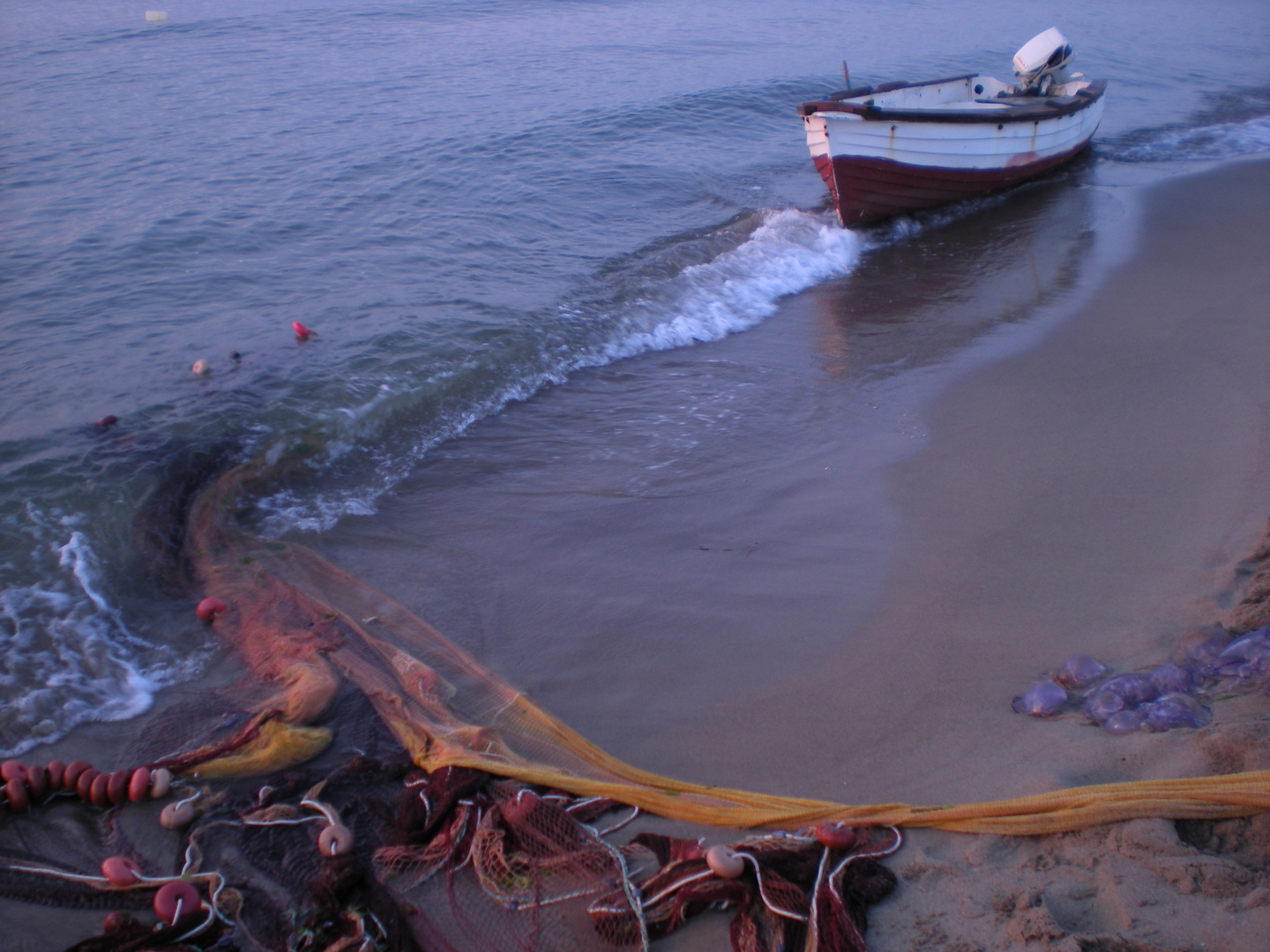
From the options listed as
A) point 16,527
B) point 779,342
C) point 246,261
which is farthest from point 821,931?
point 246,261

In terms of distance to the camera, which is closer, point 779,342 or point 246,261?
point 779,342

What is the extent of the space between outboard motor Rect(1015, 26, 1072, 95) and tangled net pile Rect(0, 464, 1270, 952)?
1472 cm

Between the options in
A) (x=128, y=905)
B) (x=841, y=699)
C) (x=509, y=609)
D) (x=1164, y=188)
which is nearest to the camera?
(x=128, y=905)

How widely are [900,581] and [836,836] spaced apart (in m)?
2.09

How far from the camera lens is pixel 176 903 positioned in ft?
8.75

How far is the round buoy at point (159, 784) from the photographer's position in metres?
3.28

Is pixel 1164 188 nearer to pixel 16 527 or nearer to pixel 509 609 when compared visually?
pixel 509 609

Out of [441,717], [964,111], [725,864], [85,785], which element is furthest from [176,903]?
[964,111]

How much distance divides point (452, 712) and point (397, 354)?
4815 mm

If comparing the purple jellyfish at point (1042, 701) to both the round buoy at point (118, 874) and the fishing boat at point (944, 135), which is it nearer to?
the round buoy at point (118, 874)

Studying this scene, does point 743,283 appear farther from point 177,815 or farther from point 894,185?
point 177,815

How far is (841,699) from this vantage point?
147 inches

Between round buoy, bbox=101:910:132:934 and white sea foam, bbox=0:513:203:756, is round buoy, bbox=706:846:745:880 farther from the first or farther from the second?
white sea foam, bbox=0:513:203:756

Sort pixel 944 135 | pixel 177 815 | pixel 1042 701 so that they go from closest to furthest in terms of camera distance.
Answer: pixel 177 815
pixel 1042 701
pixel 944 135
